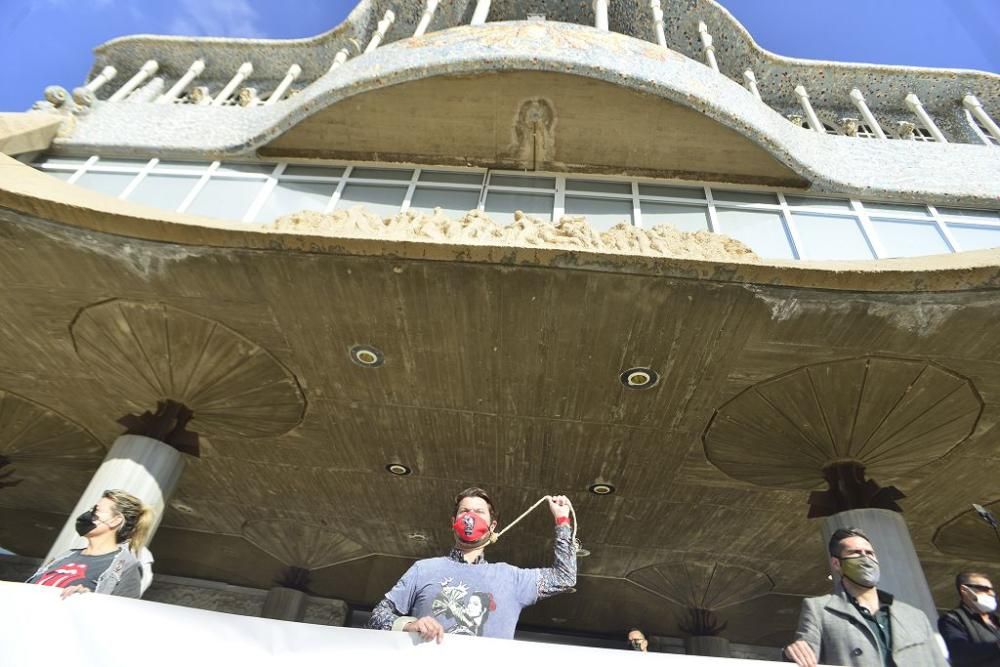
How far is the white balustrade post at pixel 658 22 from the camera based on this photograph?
15.6m

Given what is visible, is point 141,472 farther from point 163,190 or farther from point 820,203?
point 820,203

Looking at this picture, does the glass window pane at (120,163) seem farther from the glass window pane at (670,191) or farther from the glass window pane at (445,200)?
the glass window pane at (670,191)

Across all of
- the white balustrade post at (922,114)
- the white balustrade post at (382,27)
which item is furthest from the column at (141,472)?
the white balustrade post at (922,114)

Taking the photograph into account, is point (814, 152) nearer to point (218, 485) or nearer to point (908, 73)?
point (908, 73)

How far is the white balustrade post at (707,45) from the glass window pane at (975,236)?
24.8 ft

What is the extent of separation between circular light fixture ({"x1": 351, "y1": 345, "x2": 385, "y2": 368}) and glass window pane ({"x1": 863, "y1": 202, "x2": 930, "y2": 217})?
26.1ft

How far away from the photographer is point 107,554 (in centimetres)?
486

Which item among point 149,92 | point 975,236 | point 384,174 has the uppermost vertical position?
point 149,92

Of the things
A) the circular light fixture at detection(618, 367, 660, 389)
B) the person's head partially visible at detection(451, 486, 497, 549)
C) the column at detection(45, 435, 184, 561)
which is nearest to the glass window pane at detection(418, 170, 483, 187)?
the circular light fixture at detection(618, 367, 660, 389)

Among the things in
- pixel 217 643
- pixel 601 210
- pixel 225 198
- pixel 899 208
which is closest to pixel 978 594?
pixel 217 643

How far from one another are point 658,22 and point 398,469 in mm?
13426

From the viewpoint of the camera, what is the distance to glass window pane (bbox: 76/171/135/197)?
10211 mm

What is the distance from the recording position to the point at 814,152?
10141 mm

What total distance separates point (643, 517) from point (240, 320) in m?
7.75
